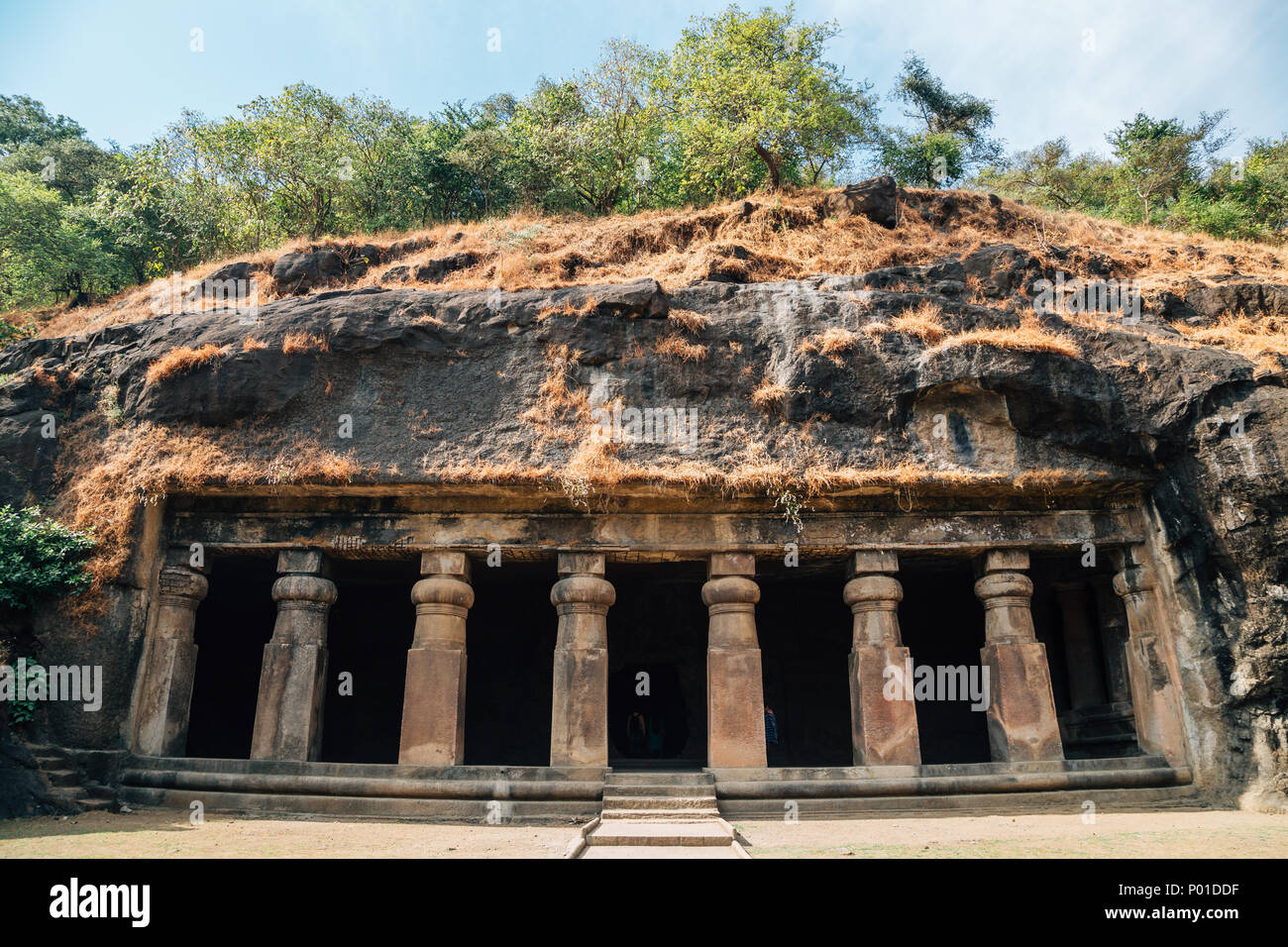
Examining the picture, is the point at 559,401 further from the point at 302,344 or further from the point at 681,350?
the point at 302,344

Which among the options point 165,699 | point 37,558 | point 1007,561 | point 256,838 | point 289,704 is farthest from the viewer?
point 1007,561

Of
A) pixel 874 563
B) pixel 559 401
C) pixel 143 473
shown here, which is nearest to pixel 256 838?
pixel 143 473

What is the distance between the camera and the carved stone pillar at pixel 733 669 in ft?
30.0

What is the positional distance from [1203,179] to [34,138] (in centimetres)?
3742

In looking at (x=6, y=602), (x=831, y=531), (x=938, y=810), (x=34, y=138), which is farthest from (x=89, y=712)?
(x=34, y=138)

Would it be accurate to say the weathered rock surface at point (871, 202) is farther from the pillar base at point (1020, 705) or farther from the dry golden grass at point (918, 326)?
the pillar base at point (1020, 705)

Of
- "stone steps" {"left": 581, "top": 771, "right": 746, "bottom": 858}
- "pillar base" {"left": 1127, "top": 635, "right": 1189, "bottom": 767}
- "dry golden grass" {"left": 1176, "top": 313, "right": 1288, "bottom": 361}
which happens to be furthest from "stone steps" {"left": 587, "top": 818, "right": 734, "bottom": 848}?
"dry golden grass" {"left": 1176, "top": 313, "right": 1288, "bottom": 361}

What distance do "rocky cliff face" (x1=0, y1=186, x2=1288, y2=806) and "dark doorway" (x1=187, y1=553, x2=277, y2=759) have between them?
3.26 metres

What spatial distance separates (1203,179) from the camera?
23875mm

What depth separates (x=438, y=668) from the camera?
31.0ft

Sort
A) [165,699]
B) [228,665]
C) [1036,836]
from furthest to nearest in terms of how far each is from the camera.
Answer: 1. [228,665]
2. [165,699]
3. [1036,836]

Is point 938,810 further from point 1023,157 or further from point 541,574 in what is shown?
point 1023,157

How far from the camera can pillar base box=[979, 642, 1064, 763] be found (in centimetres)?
927

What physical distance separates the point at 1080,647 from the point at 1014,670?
2597 millimetres
